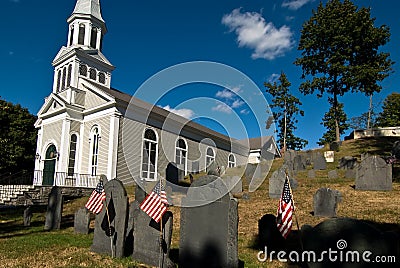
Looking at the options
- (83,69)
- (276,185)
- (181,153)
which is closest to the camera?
(276,185)

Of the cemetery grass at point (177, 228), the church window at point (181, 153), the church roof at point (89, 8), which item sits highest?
the church roof at point (89, 8)

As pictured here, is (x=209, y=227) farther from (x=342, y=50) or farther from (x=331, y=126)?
(x=331, y=126)

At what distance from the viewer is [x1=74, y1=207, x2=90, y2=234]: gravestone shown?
344 inches

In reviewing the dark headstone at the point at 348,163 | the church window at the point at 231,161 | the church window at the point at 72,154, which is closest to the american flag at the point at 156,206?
the dark headstone at the point at 348,163

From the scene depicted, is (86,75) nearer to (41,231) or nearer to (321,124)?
(41,231)

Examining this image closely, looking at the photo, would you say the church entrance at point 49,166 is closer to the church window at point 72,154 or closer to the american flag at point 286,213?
the church window at point 72,154

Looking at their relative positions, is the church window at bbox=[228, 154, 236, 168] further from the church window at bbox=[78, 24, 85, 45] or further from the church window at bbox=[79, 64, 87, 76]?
the church window at bbox=[78, 24, 85, 45]

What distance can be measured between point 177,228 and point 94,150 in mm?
13128

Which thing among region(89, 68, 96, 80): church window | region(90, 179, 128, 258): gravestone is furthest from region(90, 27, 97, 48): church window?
region(90, 179, 128, 258): gravestone

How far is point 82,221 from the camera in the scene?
29.1 ft

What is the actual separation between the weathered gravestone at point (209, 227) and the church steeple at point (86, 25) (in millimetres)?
21999

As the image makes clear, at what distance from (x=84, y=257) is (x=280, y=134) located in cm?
4706

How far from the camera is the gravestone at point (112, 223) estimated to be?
625 centimetres

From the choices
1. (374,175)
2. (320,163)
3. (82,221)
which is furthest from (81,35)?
(374,175)
